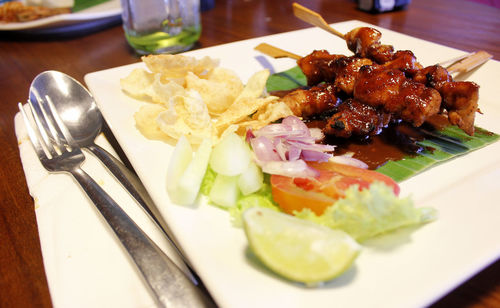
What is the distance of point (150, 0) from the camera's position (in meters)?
3.66

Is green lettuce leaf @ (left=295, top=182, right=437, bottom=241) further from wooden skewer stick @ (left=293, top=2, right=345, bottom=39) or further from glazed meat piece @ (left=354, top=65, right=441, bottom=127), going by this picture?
wooden skewer stick @ (left=293, top=2, right=345, bottom=39)

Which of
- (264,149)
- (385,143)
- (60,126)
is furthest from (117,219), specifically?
(385,143)

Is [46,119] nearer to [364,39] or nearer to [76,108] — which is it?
[76,108]

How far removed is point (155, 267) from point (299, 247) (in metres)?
0.57

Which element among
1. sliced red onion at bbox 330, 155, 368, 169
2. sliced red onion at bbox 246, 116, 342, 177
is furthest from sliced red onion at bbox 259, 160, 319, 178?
sliced red onion at bbox 330, 155, 368, 169

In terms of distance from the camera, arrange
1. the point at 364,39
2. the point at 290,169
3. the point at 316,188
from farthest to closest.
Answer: the point at 364,39 < the point at 290,169 < the point at 316,188

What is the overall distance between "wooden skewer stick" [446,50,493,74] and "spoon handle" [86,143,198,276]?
7.76 feet

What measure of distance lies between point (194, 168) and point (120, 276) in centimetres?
57

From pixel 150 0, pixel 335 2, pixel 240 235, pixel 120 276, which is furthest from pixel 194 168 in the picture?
pixel 335 2

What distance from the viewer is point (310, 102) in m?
2.40

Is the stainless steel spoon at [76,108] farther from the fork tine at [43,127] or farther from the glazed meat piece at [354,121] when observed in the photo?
the glazed meat piece at [354,121]

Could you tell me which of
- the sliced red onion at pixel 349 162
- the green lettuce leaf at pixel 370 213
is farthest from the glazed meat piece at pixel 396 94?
the green lettuce leaf at pixel 370 213

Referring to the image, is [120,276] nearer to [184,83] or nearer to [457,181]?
[184,83]

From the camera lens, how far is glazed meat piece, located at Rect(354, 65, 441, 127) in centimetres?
212
